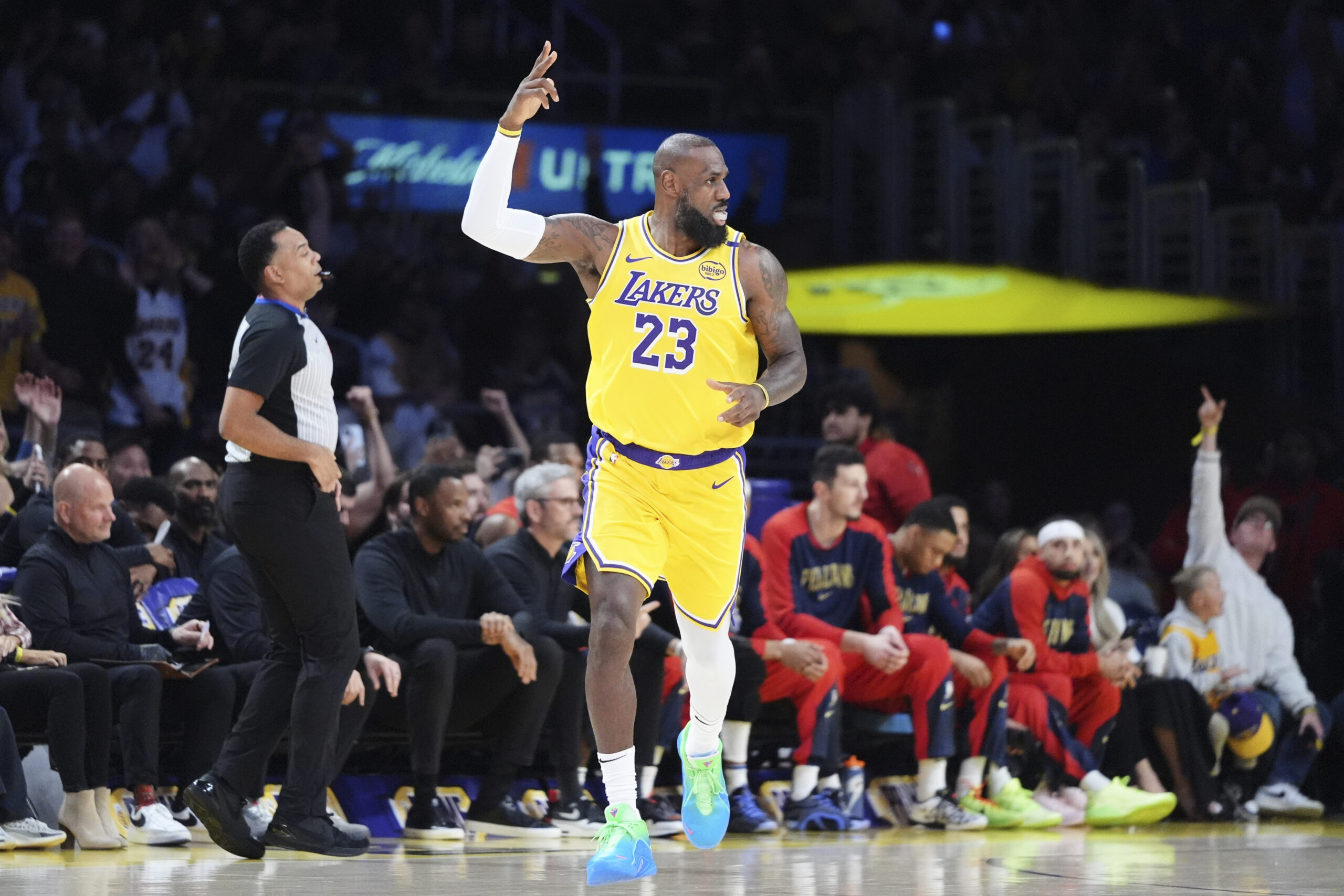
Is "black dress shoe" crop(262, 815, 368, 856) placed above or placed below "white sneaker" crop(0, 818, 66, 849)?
above

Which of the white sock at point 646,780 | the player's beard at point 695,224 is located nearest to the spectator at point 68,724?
the white sock at point 646,780

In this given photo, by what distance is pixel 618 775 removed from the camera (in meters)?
5.21

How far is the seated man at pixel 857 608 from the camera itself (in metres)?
8.45

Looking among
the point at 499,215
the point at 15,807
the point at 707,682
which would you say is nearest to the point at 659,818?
the point at 707,682

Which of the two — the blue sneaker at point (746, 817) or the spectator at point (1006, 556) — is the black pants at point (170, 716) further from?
the spectator at point (1006, 556)

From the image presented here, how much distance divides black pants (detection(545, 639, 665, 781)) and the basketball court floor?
45 centimetres

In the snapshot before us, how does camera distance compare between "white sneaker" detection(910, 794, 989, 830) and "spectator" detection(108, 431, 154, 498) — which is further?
"spectator" detection(108, 431, 154, 498)

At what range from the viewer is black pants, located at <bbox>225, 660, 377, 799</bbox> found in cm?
700

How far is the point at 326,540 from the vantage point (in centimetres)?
588

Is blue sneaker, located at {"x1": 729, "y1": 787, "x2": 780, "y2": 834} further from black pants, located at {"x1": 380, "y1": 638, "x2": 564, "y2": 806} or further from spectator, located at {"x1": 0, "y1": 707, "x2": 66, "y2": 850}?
spectator, located at {"x1": 0, "y1": 707, "x2": 66, "y2": 850}

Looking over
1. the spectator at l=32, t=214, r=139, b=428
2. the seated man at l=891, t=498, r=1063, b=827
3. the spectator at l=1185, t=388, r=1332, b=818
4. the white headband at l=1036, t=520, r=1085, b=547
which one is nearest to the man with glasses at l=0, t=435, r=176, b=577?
the spectator at l=32, t=214, r=139, b=428

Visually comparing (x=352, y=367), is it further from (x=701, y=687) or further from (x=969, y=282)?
(x=701, y=687)

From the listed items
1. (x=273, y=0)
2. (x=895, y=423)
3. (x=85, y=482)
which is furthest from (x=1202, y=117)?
(x=85, y=482)

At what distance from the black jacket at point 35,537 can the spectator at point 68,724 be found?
603 millimetres
